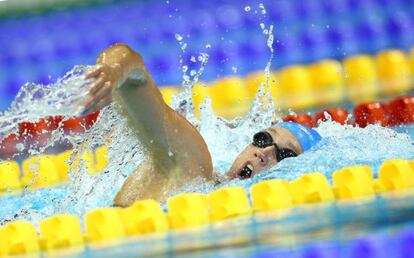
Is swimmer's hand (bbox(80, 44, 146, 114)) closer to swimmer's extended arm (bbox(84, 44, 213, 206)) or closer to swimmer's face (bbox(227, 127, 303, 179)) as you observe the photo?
swimmer's extended arm (bbox(84, 44, 213, 206))

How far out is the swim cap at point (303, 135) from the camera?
3492mm

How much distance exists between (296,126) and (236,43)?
129 inches

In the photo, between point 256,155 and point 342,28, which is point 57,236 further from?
point 342,28

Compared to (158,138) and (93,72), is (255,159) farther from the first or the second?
(93,72)

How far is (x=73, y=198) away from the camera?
3.36 metres

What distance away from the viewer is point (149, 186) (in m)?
3.00

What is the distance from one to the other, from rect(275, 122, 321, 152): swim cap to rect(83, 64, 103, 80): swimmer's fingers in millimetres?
1399

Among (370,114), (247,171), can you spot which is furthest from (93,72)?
(370,114)

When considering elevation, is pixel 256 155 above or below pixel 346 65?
below

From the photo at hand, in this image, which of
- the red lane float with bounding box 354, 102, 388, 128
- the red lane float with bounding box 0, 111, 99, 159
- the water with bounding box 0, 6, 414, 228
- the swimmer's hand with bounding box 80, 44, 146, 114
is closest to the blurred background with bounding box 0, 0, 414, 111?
the red lane float with bounding box 0, 111, 99, 159

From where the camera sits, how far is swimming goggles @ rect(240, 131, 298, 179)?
329 centimetres

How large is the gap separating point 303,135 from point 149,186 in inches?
33.1

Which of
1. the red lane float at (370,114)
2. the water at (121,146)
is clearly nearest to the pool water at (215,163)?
the water at (121,146)

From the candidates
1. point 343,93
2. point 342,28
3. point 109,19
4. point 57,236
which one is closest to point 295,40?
point 342,28
